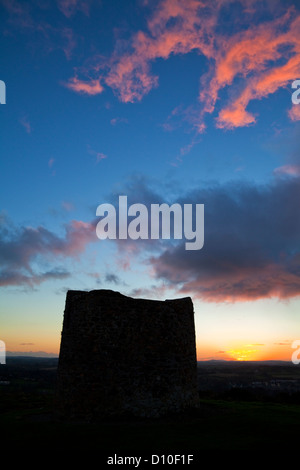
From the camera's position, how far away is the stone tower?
15.9m

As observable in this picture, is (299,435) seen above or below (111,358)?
below

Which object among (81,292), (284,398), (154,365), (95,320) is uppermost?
(81,292)

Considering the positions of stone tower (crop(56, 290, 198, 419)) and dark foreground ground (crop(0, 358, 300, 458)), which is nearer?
dark foreground ground (crop(0, 358, 300, 458))

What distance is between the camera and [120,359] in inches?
639

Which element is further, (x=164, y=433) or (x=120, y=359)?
(x=120, y=359)

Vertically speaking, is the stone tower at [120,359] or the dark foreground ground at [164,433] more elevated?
the stone tower at [120,359]

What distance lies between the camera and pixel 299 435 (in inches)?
486

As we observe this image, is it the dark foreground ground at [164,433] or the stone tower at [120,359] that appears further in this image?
the stone tower at [120,359]

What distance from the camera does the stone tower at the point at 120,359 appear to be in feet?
52.1

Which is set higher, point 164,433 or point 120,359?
point 120,359
